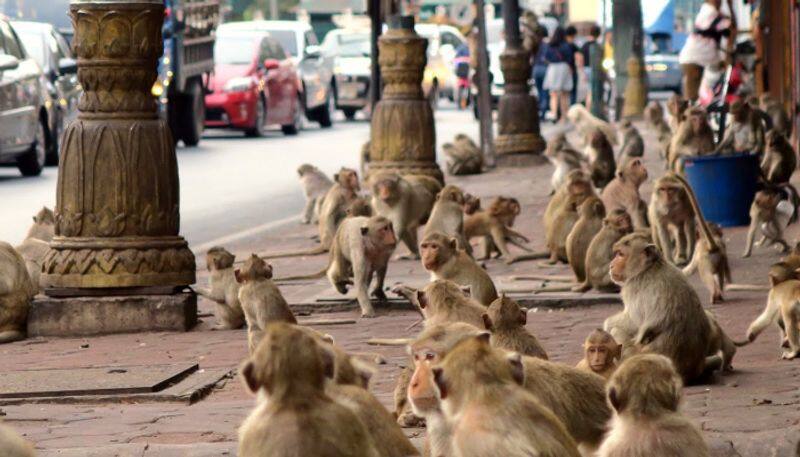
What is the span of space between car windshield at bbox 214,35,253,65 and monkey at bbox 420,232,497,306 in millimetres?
22470

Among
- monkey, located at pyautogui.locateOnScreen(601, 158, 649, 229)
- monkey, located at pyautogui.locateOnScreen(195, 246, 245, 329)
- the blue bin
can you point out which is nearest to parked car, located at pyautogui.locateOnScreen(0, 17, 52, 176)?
the blue bin

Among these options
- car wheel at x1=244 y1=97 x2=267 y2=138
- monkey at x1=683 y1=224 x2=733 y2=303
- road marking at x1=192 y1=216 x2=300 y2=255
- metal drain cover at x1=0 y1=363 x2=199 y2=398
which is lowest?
car wheel at x1=244 y1=97 x2=267 y2=138

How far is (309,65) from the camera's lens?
3666 centimetres

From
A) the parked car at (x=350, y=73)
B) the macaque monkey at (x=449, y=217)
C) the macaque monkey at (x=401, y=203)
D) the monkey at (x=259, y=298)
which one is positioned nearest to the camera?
the monkey at (x=259, y=298)

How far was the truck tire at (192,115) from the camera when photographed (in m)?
29.8

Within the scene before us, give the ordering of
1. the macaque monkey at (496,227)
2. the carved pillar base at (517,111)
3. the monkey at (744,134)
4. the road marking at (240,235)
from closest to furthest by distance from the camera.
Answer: the macaque monkey at (496,227), the road marking at (240,235), the monkey at (744,134), the carved pillar base at (517,111)

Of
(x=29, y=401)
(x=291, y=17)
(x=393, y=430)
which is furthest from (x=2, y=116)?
(x=291, y=17)

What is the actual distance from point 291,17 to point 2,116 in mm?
62917

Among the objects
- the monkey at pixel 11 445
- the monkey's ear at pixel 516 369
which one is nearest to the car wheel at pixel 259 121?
the monkey at pixel 11 445

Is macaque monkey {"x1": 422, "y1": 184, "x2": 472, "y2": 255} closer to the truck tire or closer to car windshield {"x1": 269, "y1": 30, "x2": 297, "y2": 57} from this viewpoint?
the truck tire

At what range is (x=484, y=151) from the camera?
25.4m

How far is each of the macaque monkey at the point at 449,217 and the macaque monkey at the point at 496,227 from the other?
571 mm

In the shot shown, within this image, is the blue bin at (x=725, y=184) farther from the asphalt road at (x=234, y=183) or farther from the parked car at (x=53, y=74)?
the parked car at (x=53, y=74)

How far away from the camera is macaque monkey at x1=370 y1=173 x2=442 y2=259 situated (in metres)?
14.6
